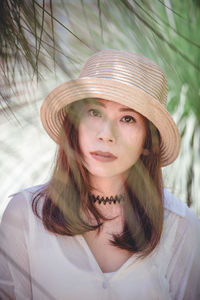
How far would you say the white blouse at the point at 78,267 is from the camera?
988 millimetres

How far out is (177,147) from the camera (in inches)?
39.2

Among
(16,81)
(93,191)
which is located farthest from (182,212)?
(16,81)

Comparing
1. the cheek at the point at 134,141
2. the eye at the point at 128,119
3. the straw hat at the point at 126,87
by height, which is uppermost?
the straw hat at the point at 126,87

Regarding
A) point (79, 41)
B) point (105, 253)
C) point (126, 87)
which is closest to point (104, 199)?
point (105, 253)

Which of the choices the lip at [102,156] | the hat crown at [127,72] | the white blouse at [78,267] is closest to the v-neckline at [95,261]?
the white blouse at [78,267]

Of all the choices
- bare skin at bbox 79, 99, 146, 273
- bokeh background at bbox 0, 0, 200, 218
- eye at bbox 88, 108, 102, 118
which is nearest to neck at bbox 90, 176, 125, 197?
bare skin at bbox 79, 99, 146, 273

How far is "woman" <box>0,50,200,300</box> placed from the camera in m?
0.93

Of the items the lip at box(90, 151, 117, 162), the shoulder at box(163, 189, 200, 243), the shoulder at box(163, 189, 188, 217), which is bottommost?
the shoulder at box(163, 189, 200, 243)

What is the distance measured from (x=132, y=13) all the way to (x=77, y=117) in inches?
23.4

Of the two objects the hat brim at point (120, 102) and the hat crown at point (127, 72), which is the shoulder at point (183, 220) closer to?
the hat brim at point (120, 102)

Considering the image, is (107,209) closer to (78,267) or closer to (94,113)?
(78,267)

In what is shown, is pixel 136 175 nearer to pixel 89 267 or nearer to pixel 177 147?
pixel 177 147

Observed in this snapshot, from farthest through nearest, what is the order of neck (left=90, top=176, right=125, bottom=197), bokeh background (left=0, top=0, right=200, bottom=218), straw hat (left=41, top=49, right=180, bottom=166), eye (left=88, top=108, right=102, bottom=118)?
1. neck (left=90, top=176, right=125, bottom=197)
2. eye (left=88, top=108, right=102, bottom=118)
3. straw hat (left=41, top=49, right=180, bottom=166)
4. bokeh background (left=0, top=0, right=200, bottom=218)

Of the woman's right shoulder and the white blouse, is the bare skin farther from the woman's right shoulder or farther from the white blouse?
the woman's right shoulder
